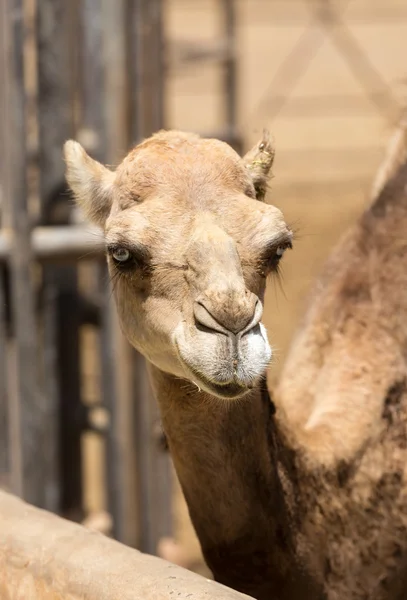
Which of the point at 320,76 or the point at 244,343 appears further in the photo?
the point at 320,76

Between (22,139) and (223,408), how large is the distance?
2.08 meters

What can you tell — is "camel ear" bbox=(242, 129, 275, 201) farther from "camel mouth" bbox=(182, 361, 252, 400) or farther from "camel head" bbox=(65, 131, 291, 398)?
"camel mouth" bbox=(182, 361, 252, 400)

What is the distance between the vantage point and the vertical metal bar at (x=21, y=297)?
4113 millimetres

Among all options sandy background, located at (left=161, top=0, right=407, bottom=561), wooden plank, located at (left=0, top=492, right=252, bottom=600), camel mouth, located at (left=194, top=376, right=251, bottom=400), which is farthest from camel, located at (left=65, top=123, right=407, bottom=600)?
sandy background, located at (left=161, top=0, right=407, bottom=561)

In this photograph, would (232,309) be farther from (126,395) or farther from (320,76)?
(320,76)

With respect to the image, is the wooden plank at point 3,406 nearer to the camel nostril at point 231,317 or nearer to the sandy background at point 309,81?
the camel nostril at point 231,317

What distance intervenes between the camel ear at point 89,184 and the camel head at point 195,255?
7 centimetres

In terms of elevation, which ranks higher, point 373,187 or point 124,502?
point 373,187

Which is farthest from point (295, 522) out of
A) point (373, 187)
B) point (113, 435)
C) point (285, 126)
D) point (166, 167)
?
point (285, 126)

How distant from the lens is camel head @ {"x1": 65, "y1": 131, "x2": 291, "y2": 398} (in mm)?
2055

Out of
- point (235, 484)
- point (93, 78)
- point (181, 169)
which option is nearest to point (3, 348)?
point (93, 78)

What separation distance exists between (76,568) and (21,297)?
2.18 metres

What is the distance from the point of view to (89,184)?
260 centimetres

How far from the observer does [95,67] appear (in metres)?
4.45
